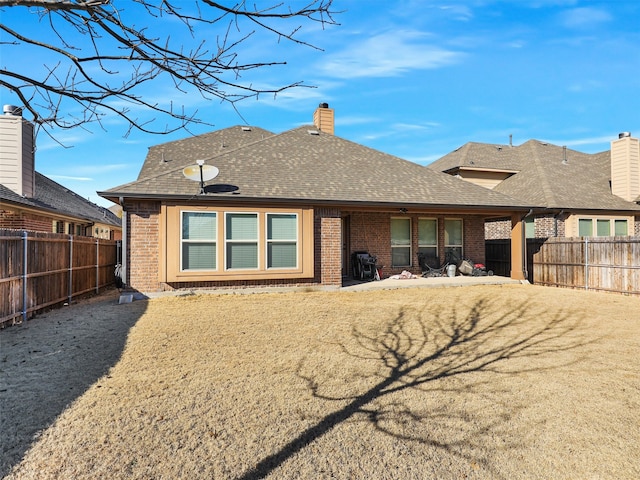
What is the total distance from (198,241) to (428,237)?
8.75 metres

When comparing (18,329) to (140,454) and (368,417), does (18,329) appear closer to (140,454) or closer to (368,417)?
(140,454)

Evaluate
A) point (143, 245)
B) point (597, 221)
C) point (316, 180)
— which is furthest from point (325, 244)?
point (597, 221)

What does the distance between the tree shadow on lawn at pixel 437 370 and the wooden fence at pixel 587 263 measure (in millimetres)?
4382

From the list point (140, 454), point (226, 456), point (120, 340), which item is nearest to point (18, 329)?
point (120, 340)

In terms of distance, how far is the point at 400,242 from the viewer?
48.0ft

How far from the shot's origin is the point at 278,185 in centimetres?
1158

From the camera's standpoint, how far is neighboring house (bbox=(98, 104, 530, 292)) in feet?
33.8

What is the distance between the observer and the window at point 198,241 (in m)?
10.3

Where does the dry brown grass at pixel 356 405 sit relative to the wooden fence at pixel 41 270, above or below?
below

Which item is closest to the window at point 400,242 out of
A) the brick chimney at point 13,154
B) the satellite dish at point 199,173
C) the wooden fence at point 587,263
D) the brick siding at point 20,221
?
the wooden fence at point 587,263

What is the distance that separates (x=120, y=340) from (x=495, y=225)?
1718 cm

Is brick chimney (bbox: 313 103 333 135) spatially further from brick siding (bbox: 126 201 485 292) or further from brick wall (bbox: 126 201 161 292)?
brick wall (bbox: 126 201 161 292)

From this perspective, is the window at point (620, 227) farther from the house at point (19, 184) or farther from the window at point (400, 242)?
the house at point (19, 184)

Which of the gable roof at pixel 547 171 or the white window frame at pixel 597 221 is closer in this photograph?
the white window frame at pixel 597 221
